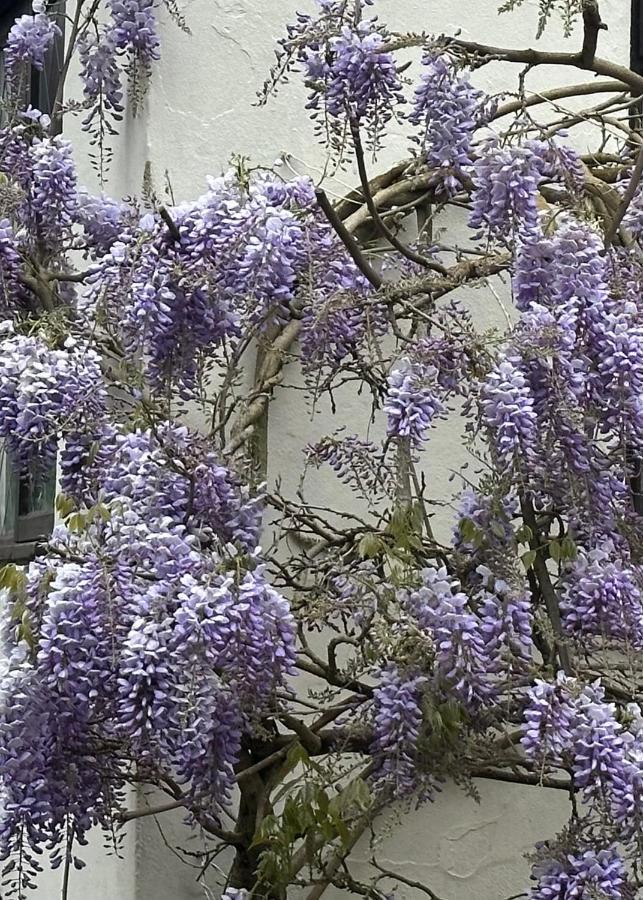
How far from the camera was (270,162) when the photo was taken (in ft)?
13.2

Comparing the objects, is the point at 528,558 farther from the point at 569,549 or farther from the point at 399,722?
the point at 399,722

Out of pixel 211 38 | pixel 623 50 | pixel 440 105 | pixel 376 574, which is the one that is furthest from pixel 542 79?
pixel 376 574

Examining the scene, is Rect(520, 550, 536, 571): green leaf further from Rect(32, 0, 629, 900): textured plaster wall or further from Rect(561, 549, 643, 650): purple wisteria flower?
Rect(32, 0, 629, 900): textured plaster wall

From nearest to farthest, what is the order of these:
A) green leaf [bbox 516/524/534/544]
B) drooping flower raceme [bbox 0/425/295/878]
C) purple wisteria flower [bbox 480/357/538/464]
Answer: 1. drooping flower raceme [bbox 0/425/295/878]
2. purple wisteria flower [bbox 480/357/538/464]
3. green leaf [bbox 516/524/534/544]

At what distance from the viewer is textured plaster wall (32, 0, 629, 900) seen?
12.7ft

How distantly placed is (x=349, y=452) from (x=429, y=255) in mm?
636

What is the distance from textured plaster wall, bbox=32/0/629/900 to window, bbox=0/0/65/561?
16.0 inches

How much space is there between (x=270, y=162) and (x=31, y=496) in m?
1.36

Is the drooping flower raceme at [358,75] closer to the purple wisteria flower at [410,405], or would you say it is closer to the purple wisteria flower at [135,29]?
the purple wisteria flower at [410,405]

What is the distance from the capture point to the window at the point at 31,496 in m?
4.27

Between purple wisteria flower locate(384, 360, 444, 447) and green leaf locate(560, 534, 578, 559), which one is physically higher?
purple wisteria flower locate(384, 360, 444, 447)

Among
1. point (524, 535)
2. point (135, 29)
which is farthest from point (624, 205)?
point (135, 29)

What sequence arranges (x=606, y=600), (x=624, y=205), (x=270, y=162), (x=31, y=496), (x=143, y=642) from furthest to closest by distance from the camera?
(x=31, y=496) → (x=270, y=162) → (x=624, y=205) → (x=606, y=600) → (x=143, y=642)

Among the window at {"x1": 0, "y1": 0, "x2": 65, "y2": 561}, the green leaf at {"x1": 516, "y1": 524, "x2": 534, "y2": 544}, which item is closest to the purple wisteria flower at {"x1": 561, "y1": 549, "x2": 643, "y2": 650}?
the green leaf at {"x1": 516, "y1": 524, "x2": 534, "y2": 544}
